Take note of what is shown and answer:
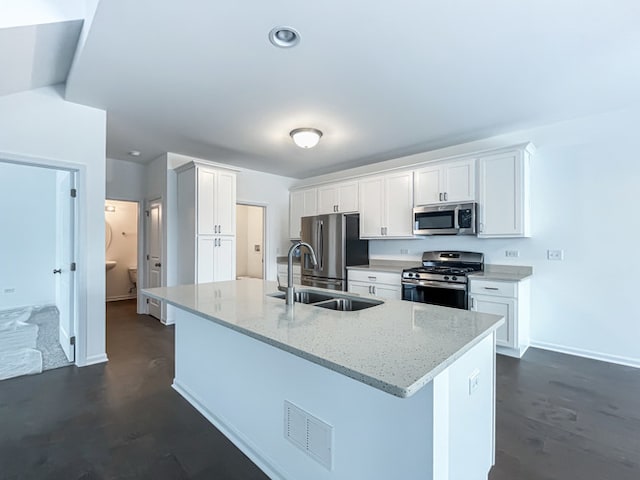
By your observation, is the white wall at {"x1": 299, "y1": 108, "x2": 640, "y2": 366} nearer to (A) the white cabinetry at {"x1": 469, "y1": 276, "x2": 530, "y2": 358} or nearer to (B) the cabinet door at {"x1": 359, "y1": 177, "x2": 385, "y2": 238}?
(A) the white cabinetry at {"x1": 469, "y1": 276, "x2": 530, "y2": 358}

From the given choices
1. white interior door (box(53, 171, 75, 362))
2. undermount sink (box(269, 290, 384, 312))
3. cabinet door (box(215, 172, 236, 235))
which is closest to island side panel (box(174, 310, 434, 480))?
undermount sink (box(269, 290, 384, 312))

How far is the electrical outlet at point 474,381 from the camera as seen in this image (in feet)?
4.29

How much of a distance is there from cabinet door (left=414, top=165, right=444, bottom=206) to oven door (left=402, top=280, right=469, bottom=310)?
110 cm

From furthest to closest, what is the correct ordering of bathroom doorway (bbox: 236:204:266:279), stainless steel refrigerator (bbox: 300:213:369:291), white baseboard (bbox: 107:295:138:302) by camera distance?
bathroom doorway (bbox: 236:204:266:279) → white baseboard (bbox: 107:295:138:302) → stainless steel refrigerator (bbox: 300:213:369:291)

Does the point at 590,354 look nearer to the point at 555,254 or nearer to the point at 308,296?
the point at 555,254

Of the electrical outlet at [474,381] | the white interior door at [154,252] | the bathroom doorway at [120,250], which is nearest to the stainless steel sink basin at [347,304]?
the electrical outlet at [474,381]

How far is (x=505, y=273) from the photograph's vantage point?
12.1ft

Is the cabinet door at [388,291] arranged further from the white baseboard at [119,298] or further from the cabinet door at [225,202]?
the white baseboard at [119,298]

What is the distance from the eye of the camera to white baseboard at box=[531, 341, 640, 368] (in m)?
3.09

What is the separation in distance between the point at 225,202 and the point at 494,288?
375 cm

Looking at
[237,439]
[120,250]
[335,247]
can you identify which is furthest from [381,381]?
[120,250]

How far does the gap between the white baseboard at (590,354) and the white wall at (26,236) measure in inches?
310

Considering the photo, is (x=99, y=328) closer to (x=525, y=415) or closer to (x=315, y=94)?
(x=315, y=94)

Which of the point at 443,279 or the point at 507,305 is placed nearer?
the point at 507,305
